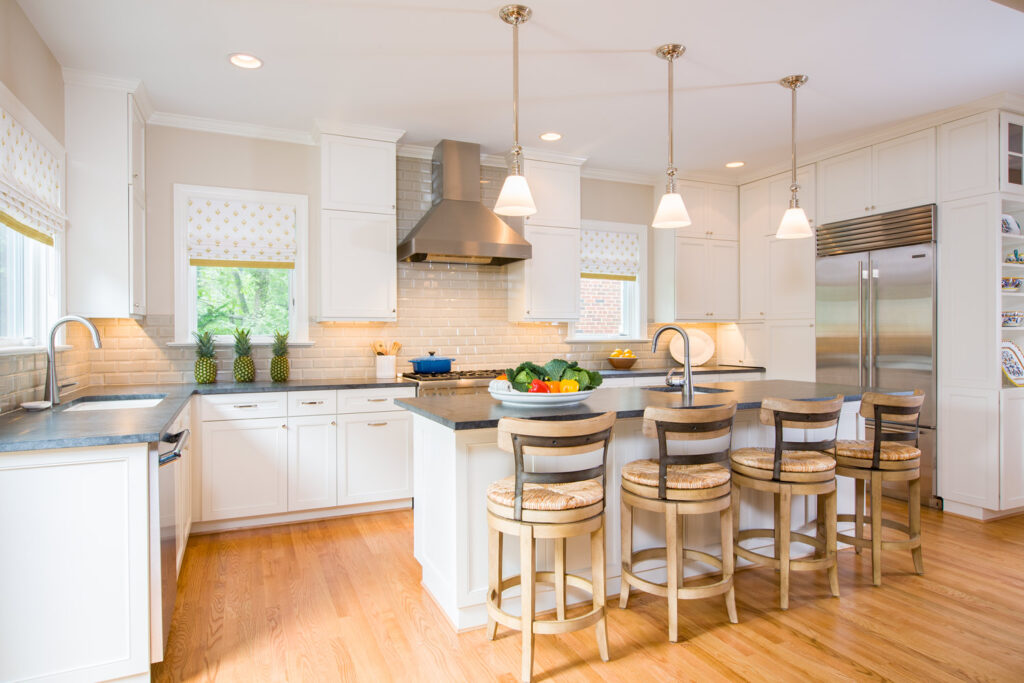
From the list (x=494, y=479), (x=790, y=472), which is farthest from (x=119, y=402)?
(x=790, y=472)

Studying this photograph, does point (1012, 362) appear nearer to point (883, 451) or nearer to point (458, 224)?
point (883, 451)

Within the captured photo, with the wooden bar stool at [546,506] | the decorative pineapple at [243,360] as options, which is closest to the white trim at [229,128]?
the decorative pineapple at [243,360]

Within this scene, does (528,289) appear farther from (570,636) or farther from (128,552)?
(128,552)

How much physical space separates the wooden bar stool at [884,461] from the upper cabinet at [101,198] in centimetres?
416

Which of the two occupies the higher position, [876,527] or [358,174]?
[358,174]

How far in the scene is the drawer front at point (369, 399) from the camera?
410cm

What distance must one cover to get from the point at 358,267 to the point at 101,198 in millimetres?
1577

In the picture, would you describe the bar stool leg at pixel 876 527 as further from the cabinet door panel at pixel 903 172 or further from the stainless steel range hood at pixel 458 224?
the stainless steel range hood at pixel 458 224

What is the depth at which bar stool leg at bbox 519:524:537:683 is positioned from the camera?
2150 millimetres

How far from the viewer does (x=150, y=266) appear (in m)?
4.13

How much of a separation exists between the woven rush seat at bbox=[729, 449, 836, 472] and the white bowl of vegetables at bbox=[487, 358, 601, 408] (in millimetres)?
770

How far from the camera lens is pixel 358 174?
14.3ft

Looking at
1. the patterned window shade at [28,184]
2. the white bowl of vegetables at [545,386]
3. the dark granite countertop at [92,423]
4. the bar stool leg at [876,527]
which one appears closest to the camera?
the dark granite countertop at [92,423]

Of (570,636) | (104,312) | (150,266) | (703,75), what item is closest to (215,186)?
(150,266)
